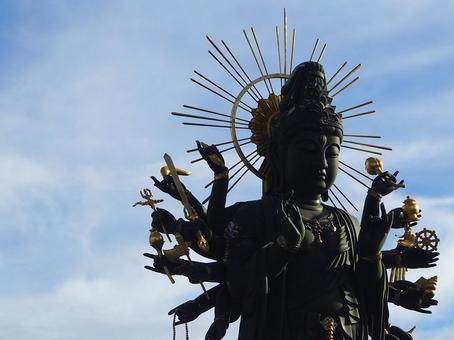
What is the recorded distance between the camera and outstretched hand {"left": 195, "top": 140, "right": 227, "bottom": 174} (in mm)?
11641

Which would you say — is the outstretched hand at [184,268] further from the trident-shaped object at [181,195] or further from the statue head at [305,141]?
the statue head at [305,141]

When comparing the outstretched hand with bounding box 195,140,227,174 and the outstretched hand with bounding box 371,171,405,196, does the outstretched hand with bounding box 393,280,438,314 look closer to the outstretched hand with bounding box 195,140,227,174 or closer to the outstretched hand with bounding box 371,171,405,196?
the outstretched hand with bounding box 371,171,405,196

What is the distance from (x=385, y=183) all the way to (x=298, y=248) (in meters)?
1.29

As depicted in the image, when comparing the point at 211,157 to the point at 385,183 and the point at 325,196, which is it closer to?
the point at 325,196

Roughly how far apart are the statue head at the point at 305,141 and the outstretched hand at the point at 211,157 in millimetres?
645

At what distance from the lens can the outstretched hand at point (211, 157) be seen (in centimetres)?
1164

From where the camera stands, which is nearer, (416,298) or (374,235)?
(374,235)

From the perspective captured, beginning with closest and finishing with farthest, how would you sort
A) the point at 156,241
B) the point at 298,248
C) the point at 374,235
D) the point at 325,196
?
the point at 298,248, the point at 374,235, the point at 156,241, the point at 325,196

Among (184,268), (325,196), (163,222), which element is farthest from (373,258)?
(163,222)

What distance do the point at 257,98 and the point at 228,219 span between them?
4.74ft

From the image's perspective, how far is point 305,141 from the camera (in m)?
11.6

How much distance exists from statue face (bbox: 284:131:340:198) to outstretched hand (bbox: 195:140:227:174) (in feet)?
2.28

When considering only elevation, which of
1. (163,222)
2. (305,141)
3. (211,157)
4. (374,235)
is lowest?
(374,235)

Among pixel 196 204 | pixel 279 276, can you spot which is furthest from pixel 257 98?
pixel 279 276
